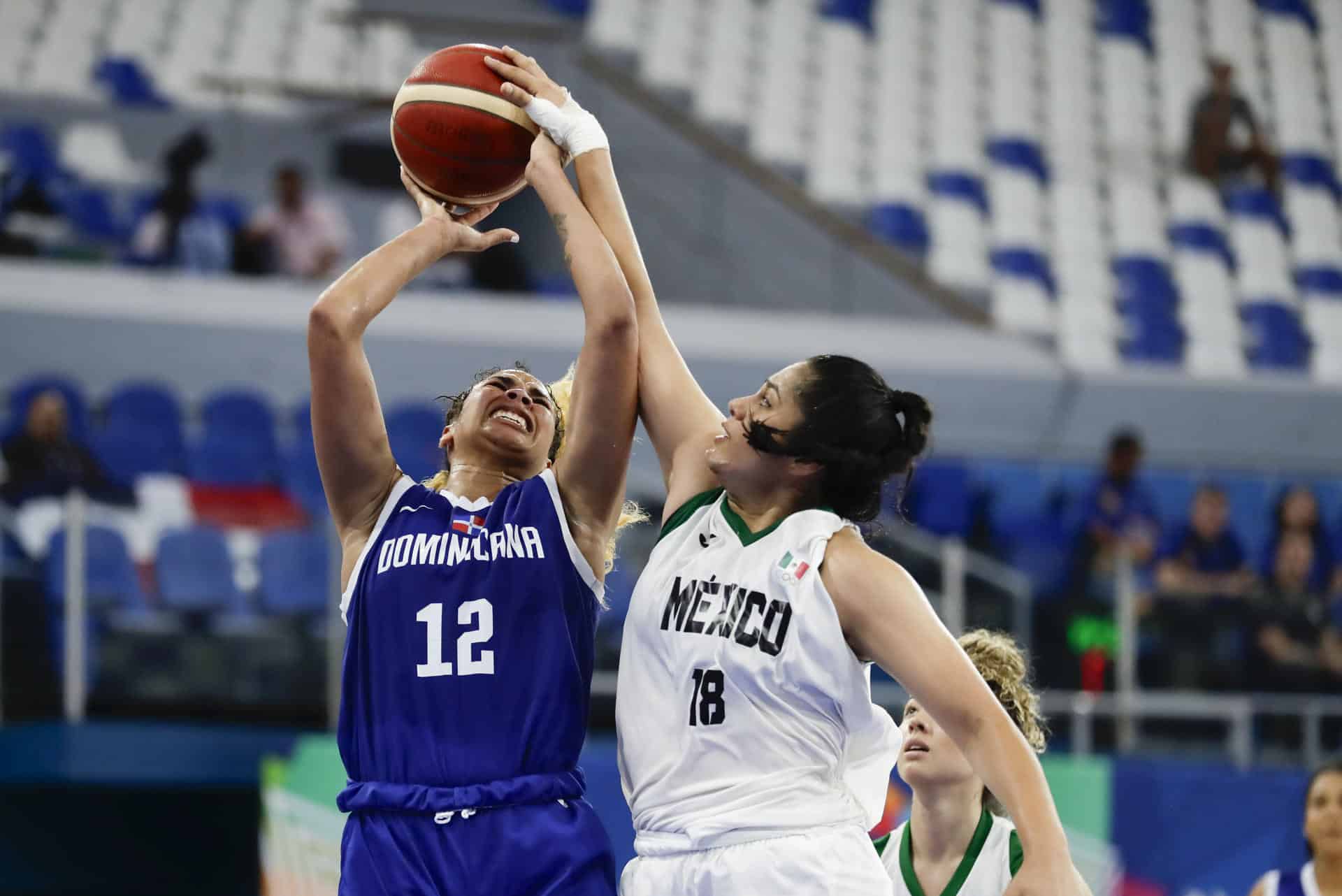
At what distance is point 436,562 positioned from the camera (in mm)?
3562

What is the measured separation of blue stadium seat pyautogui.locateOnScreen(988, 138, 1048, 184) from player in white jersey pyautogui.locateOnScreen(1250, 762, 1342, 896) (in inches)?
424

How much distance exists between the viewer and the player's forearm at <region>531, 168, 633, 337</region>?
140 inches

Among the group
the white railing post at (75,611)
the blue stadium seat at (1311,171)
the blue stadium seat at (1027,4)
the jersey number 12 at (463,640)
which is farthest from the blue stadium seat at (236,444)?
the blue stadium seat at (1311,171)

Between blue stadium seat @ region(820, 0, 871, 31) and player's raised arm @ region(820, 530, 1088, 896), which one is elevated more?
blue stadium seat @ region(820, 0, 871, 31)

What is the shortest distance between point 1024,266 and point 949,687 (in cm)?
1193

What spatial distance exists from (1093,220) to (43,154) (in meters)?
8.33

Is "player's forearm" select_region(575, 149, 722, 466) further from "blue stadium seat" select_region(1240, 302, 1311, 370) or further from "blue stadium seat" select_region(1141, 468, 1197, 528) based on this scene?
"blue stadium seat" select_region(1240, 302, 1311, 370)

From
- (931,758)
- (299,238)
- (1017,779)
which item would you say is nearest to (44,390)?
(299,238)

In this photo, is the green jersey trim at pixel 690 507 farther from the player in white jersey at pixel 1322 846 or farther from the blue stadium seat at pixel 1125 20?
the blue stadium seat at pixel 1125 20

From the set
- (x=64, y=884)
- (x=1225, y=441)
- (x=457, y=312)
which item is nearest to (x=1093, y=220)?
(x=1225, y=441)

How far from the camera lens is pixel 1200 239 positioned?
15.6 meters

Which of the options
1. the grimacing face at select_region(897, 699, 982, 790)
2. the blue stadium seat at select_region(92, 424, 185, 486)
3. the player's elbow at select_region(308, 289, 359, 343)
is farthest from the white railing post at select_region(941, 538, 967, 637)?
the player's elbow at select_region(308, 289, 359, 343)

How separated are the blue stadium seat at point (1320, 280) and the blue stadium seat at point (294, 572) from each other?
10060 millimetres

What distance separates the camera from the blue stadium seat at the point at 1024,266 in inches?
574
